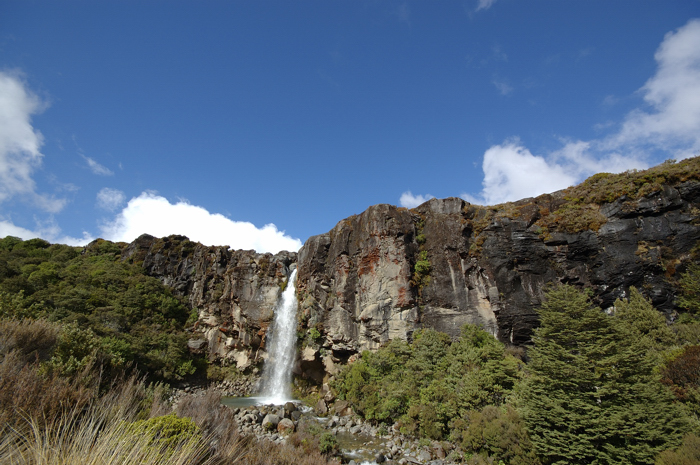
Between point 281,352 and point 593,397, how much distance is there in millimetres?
32503

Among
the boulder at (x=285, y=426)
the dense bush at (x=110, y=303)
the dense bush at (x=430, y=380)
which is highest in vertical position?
the dense bush at (x=110, y=303)

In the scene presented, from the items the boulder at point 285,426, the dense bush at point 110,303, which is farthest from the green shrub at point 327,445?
the dense bush at point 110,303

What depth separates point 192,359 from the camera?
143 ft

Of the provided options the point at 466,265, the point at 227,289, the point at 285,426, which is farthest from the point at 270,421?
the point at 227,289

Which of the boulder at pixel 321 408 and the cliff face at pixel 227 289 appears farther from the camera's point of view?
the cliff face at pixel 227 289

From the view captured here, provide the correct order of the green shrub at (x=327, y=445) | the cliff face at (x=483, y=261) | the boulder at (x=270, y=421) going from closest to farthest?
1. the green shrub at (x=327, y=445)
2. the boulder at (x=270, y=421)
3. the cliff face at (x=483, y=261)

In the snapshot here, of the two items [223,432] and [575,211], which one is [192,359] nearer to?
[223,432]

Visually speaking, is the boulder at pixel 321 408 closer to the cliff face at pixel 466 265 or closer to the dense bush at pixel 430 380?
the dense bush at pixel 430 380

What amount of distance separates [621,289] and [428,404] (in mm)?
17831

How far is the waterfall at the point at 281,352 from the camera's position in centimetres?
3759

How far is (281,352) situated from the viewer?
38875 mm

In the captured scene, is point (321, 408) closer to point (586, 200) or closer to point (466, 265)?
point (466, 265)

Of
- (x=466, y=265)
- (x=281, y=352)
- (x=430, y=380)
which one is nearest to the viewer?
(x=430, y=380)

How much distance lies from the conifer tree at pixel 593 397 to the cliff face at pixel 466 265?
38.7ft
